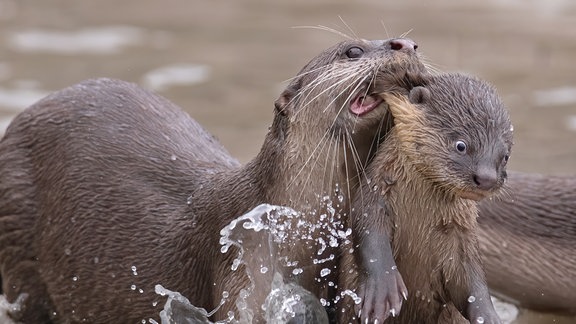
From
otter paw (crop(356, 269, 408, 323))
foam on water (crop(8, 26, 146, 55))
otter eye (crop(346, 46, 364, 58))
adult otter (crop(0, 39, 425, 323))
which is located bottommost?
otter paw (crop(356, 269, 408, 323))

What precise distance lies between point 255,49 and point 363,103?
4899 millimetres

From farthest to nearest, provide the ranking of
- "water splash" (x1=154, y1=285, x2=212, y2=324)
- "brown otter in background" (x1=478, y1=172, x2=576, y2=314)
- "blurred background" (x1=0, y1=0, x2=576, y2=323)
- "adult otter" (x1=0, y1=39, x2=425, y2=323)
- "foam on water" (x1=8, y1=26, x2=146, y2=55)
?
"foam on water" (x1=8, y1=26, x2=146, y2=55), "blurred background" (x1=0, y1=0, x2=576, y2=323), "brown otter in background" (x1=478, y1=172, x2=576, y2=314), "water splash" (x1=154, y1=285, x2=212, y2=324), "adult otter" (x1=0, y1=39, x2=425, y2=323)

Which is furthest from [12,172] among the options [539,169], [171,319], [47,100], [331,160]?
[539,169]

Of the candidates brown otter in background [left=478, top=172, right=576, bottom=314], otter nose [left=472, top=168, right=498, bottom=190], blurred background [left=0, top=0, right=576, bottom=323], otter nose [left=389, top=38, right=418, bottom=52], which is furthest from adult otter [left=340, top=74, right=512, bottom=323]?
blurred background [left=0, top=0, right=576, bottom=323]

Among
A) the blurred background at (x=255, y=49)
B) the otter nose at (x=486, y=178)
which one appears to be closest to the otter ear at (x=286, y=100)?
the otter nose at (x=486, y=178)

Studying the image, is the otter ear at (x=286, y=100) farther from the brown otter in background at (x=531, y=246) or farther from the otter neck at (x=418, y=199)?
the brown otter in background at (x=531, y=246)

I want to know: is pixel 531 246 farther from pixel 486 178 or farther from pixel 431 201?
pixel 486 178

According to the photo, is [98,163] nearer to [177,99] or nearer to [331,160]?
[331,160]

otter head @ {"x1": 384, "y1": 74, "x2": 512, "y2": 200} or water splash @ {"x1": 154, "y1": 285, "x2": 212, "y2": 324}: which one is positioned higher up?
otter head @ {"x1": 384, "y1": 74, "x2": 512, "y2": 200}

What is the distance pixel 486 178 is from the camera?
11.0ft

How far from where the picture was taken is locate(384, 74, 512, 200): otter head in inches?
134

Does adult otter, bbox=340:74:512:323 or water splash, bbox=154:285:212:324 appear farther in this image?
water splash, bbox=154:285:212:324

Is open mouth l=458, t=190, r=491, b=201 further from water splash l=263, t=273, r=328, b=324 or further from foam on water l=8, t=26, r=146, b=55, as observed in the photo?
foam on water l=8, t=26, r=146, b=55

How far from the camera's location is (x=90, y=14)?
9.27 meters
